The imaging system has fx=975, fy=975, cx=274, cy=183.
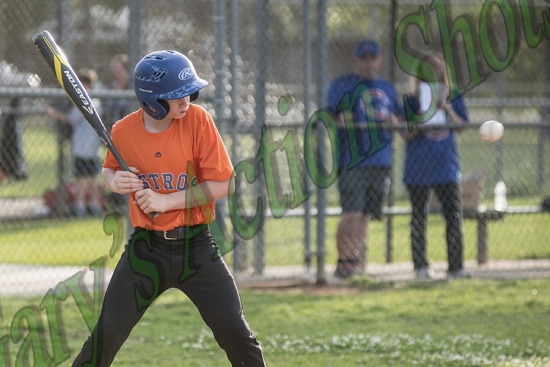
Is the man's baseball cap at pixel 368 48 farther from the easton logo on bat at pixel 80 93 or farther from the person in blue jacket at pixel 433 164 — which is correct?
the easton logo on bat at pixel 80 93

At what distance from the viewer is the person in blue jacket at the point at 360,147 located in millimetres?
7961

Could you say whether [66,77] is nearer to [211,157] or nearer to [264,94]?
[211,157]

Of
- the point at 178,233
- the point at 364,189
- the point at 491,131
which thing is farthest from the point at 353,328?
the point at 178,233

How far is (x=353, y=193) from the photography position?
7.95 meters

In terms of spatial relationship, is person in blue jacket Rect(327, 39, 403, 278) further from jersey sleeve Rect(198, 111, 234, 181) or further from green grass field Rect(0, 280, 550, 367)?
jersey sleeve Rect(198, 111, 234, 181)

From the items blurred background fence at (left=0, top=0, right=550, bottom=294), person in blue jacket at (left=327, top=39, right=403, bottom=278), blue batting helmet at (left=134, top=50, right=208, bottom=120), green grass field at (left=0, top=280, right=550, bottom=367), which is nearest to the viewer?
blue batting helmet at (left=134, top=50, right=208, bottom=120)

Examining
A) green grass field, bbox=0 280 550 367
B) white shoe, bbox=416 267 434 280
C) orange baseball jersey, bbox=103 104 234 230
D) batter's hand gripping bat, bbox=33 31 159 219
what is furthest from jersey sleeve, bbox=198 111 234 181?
white shoe, bbox=416 267 434 280

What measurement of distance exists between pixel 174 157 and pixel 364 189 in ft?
13.3

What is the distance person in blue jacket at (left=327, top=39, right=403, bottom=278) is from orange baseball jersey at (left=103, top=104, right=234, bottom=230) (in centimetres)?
385

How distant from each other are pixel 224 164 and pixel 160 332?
7.52 ft

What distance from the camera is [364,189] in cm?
800

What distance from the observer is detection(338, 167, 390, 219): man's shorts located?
797 centimetres

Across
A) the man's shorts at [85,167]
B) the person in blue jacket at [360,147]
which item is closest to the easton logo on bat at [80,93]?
the person in blue jacket at [360,147]

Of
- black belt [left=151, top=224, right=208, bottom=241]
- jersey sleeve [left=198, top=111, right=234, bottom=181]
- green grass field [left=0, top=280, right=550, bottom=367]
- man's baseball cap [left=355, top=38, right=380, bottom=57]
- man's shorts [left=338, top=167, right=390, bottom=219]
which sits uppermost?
man's baseball cap [left=355, top=38, right=380, bottom=57]
